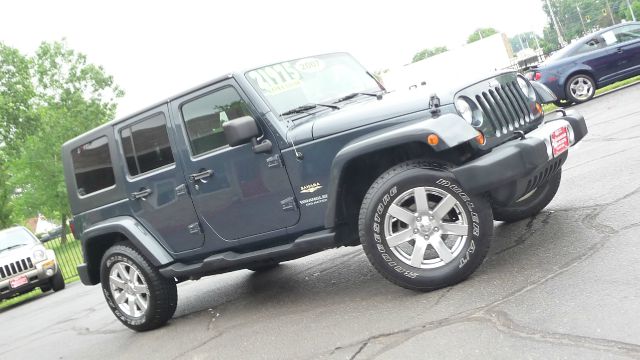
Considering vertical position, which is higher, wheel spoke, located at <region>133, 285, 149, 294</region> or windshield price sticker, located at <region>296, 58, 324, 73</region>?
windshield price sticker, located at <region>296, 58, 324, 73</region>

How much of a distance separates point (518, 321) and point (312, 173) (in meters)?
1.80

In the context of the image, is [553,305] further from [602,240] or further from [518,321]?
[602,240]

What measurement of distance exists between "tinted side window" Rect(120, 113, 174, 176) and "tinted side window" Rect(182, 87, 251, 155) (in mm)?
290

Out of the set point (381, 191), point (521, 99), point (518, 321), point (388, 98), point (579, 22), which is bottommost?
point (518, 321)

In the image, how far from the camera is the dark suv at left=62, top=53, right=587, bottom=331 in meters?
4.08

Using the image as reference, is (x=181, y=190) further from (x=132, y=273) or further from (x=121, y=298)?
(x=121, y=298)

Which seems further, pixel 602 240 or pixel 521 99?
pixel 521 99

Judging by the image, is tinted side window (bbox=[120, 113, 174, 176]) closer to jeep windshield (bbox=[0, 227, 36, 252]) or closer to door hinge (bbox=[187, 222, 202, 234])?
door hinge (bbox=[187, 222, 202, 234])

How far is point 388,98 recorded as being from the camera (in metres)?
4.54

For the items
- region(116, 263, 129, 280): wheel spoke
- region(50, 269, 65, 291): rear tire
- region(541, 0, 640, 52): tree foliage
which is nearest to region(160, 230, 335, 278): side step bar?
region(116, 263, 129, 280): wheel spoke

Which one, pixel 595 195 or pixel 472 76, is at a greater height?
pixel 472 76

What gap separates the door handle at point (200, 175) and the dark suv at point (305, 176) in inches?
0.5

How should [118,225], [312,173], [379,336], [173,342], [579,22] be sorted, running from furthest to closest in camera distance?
[579,22] → [118,225] → [173,342] → [312,173] → [379,336]

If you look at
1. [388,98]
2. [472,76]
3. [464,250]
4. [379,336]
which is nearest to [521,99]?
[472,76]
